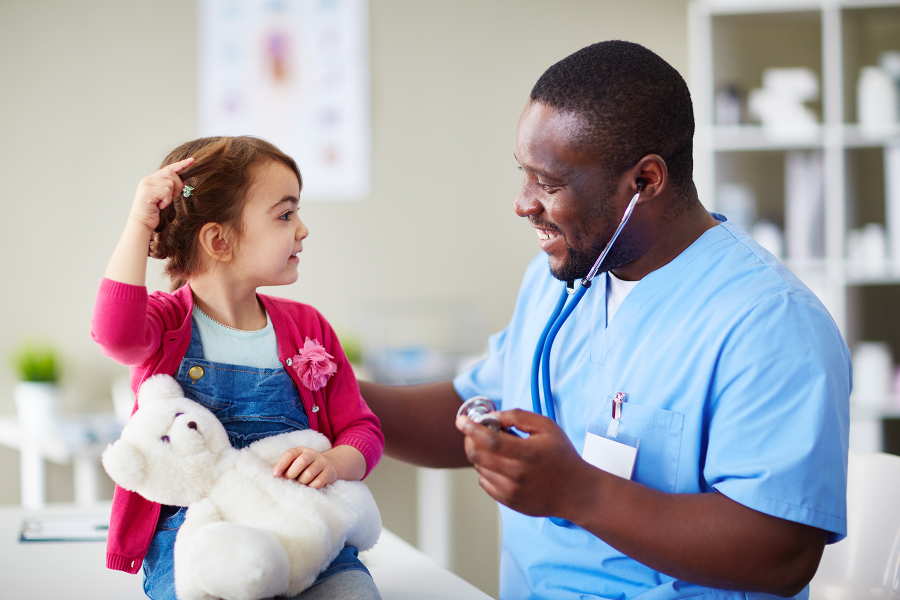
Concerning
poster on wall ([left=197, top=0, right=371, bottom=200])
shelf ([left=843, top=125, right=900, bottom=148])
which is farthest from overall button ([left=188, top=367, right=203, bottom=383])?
shelf ([left=843, top=125, right=900, bottom=148])

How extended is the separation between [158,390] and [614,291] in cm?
65

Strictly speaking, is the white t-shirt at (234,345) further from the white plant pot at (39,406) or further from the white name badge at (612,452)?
the white plant pot at (39,406)

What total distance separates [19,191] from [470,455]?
2.64 m

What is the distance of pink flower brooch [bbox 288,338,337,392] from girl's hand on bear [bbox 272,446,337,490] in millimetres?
114

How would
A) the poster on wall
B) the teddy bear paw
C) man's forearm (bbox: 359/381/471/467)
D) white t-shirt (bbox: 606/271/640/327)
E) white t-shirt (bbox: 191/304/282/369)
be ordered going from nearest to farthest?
the teddy bear paw → white t-shirt (bbox: 191/304/282/369) → white t-shirt (bbox: 606/271/640/327) → man's forearm (bbox: 359/381/471/467) → the poster on wall

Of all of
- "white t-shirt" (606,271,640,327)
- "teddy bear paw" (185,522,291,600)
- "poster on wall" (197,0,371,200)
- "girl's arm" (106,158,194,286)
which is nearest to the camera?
"teddy bear paw" (185,522,291,600)

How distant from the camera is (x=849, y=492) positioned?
3.42ft

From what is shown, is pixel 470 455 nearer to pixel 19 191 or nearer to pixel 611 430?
pixel 611 430

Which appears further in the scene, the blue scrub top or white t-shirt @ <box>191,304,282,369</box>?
white t-shirt @ <box>191,304,282,369</box>

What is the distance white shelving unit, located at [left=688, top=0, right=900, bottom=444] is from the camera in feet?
8.61

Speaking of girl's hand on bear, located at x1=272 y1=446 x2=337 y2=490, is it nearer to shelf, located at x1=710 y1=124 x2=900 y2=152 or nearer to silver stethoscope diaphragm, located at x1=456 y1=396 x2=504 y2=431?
silver stethoscope diaphragm, located at x1=456 y1=396 x2=504 y2=431

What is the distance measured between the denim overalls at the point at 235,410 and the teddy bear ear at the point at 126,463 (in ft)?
0.28

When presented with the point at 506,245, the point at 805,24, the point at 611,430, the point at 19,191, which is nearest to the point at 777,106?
the point at 805,24

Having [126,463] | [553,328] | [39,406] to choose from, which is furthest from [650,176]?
[39,406]
